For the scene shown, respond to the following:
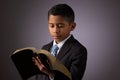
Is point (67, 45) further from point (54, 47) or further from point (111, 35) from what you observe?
point (111, 35)

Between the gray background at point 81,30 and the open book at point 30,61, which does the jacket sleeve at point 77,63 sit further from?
the gray background at point 81,30

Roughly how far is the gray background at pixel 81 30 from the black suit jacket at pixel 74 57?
1.38 feet

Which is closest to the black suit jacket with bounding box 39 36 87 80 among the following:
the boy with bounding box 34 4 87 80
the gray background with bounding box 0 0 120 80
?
the boy with bounding box 34 4 87 80

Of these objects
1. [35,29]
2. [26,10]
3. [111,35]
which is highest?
[26,10]

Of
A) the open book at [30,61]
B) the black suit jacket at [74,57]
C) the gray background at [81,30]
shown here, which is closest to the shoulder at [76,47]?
the black suit jacket at [74,57]

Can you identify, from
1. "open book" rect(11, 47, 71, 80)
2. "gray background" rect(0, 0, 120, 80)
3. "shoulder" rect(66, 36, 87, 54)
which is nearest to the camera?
"open book" rect(11, 47, 71, 80)

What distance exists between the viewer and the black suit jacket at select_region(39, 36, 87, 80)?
0.85 meters

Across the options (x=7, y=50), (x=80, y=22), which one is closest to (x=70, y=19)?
(x=80, y=22)

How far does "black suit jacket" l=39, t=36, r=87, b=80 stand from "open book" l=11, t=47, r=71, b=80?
70 mm

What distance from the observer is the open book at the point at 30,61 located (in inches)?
29.8

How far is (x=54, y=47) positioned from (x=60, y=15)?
12 cm

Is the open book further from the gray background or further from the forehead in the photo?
the gray background

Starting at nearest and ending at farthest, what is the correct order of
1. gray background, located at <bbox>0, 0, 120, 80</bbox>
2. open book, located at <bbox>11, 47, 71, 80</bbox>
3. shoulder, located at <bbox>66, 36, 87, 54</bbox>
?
open book, located at <bbox>11, 47, 71, 80</bbox> → shoulder, located at <bbox>66, 36, 87, 54</bbox> → gray background, located at <bbox>0, 0, 120, 80</bbox>

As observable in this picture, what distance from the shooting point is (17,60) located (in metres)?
0.85
